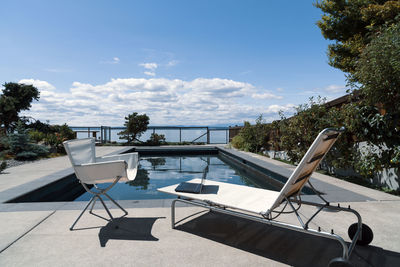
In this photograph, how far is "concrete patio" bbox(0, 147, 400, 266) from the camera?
5.33 ft

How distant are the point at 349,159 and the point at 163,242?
4164 millimetres

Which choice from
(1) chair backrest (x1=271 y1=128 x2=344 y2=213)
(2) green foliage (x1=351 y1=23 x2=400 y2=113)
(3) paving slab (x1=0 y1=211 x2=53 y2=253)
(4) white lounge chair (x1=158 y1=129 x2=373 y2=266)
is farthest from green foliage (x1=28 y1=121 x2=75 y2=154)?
(2) green foliage (x1=351 y1=23 x2=400 y2=113)

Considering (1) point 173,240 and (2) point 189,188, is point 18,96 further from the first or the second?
(1) point 173,240

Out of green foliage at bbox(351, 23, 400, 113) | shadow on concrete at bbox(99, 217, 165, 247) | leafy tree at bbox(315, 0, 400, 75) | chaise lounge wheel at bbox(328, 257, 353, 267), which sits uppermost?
leafy tree at bbox(315, 0, 400, 75)

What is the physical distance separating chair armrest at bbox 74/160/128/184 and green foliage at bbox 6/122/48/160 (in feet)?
21.7

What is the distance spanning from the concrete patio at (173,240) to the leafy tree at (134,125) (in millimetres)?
11311

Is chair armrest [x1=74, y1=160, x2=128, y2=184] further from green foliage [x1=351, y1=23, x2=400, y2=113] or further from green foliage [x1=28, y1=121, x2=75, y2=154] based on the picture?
green foliage [x1=28, y1=121, x2=75, y2=154]

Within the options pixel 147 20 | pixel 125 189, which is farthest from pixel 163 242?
pixel 147 20

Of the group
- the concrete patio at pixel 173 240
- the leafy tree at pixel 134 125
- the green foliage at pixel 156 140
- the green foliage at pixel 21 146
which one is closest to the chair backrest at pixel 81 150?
the concrete patio at pixel 173 240

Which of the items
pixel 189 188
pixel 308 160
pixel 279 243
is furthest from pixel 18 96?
pixel 308 160

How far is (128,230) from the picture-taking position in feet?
7.03

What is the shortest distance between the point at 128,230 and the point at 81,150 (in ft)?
3.65

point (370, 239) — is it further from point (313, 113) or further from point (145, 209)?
point (313, 113)

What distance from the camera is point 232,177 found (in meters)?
5.93
